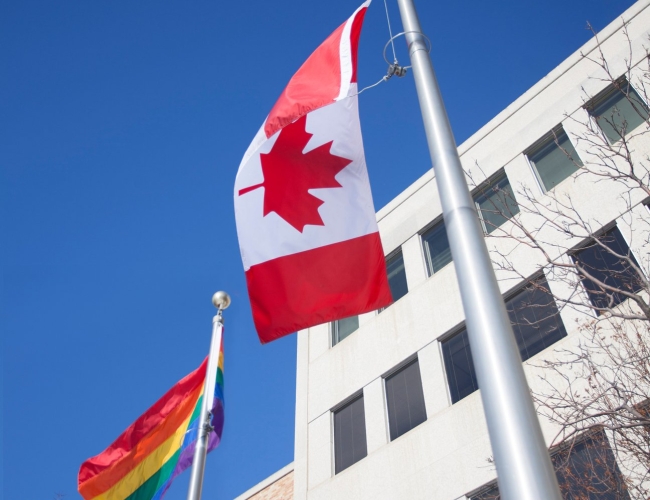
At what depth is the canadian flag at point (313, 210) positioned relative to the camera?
6.27 metres

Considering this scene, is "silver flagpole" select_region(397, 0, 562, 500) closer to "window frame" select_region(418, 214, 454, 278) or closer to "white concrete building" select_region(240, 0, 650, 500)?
"white concrete building" select_region(240, 0, 650, 500)

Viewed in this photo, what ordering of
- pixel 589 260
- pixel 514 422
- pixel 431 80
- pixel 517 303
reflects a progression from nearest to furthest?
pixel 514 422
pixel 431 80
pixel 589 260
pixel 517 303

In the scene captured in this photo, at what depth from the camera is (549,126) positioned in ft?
49.0

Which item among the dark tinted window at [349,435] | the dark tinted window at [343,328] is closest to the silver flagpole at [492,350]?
the dark tinted window at [349,435]

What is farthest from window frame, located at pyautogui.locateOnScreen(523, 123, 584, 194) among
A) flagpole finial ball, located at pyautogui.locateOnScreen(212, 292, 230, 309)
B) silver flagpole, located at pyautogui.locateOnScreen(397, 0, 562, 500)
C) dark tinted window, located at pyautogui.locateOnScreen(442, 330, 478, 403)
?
silver flagpole, located at pyautogui.locateOnScreen(397, 0, 562, 500)

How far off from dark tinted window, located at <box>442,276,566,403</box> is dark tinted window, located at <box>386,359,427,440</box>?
80cm

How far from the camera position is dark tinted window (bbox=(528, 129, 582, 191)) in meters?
14.1

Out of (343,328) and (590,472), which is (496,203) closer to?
(343,328)

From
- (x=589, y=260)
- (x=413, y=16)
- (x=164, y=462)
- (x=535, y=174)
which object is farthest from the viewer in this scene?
(x=535, y=174)

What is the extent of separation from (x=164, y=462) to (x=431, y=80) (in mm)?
8704

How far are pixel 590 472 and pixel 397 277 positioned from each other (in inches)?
310

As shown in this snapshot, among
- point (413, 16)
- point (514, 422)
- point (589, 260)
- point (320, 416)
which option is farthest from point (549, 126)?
point (514, 422)

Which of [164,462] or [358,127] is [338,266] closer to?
→ [358,127]

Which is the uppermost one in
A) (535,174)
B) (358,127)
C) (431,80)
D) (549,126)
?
(549,126)
